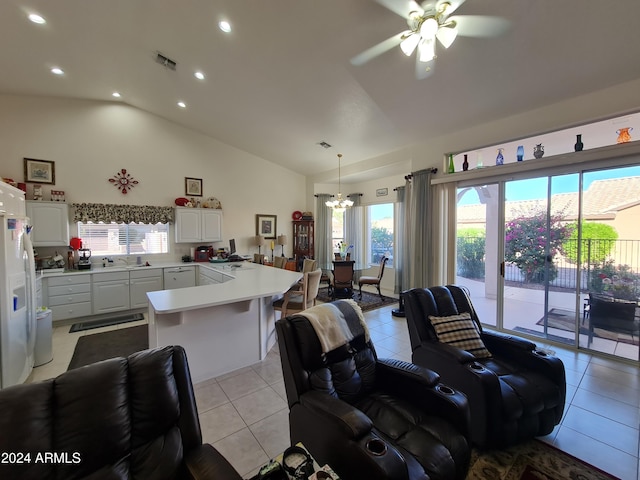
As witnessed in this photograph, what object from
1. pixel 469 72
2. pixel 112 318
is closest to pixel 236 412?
pixel 112 318

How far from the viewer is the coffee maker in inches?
184

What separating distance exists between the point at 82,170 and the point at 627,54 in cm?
759

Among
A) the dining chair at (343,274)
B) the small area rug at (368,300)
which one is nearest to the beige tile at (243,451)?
the small area rug at (368,300)

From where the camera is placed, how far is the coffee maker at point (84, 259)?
4.66 meters

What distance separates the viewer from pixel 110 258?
521 centimetres

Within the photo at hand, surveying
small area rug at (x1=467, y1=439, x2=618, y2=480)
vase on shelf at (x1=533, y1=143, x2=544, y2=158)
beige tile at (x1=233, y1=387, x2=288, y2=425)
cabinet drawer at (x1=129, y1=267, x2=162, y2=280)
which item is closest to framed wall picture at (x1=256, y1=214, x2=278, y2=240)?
cabinet drawer at (x1=129, y1=267, x2=162, y2=280)

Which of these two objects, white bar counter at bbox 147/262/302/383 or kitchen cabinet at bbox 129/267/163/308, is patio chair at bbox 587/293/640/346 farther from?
kitchen cabinet at bbox 129/267/163/308

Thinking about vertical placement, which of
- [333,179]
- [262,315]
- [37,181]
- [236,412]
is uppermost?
[333,179]

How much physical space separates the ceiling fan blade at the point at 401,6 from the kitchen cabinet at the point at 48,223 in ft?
18.5

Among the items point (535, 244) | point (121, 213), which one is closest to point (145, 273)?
point (121, 213)

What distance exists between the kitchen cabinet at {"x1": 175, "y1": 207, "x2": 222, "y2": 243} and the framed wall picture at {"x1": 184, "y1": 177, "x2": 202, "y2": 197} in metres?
0.46

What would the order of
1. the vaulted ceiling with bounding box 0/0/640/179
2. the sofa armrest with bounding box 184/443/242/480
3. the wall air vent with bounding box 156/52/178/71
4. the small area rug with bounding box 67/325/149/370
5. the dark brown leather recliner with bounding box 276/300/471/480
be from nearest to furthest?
the sofa armrest with bounding box 184/443/242/480, the dark brown leather recliner with bounding box 276/300/471/480, the vaulted ceiling with bounding box 0/0/640/179, the small area rug with bounding box 67/325/149/370, the wall air vent with bounding box 156/52/178/71

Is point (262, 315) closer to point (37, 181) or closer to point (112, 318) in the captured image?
point (112, 318)

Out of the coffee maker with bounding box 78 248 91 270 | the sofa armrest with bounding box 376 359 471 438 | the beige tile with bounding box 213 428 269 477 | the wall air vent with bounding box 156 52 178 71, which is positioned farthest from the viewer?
the coffee maker with bounding box 78 248 91 270
